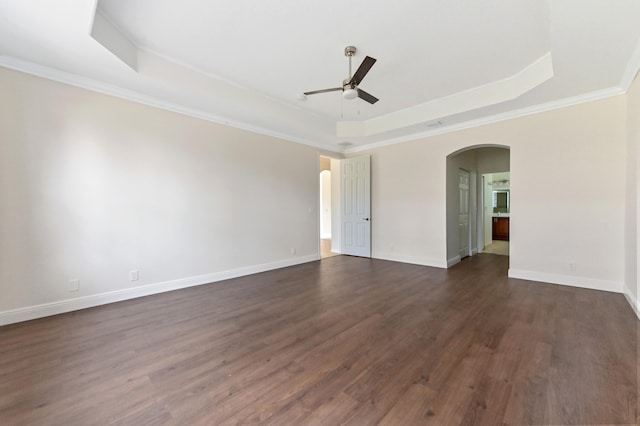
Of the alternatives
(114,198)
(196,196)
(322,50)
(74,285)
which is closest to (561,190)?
(322,50)

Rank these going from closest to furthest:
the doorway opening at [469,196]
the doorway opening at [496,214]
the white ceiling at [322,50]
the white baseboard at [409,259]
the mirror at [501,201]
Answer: the white ceiling at [322,50] < the white baseboard at [409,259] < the doorway opening at [469,196] < the doorway opening at [496,214] < the mirror at [501,201]

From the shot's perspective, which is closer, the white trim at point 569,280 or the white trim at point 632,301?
the white trim at point 632,301

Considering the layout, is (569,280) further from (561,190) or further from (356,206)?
(356,206)

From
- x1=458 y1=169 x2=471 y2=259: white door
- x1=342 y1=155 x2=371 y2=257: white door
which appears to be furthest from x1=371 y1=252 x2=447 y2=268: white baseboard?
x1=458 y1=169 x2=471 y2=259: white door

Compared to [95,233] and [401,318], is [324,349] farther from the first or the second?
[95,233]

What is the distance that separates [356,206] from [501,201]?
7442mm

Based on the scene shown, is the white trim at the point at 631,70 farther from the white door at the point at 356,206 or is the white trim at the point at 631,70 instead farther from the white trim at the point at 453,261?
the white door at the point at 356,206

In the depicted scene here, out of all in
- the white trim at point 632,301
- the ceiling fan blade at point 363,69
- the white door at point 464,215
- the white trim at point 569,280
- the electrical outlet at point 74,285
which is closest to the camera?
the ceiling fan blade at point 363,69

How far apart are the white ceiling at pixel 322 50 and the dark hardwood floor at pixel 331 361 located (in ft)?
9.27

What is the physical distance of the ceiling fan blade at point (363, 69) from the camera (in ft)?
8.39

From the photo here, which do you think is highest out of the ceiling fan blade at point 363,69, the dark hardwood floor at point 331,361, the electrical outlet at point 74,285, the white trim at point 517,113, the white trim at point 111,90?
the white trim at point 517,113

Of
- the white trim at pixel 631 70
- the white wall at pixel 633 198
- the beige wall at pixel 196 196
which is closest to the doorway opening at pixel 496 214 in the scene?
the beige wall at pixel 196 196

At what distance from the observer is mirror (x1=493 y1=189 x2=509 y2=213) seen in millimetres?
10148

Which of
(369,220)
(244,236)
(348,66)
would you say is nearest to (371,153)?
(369,220)
